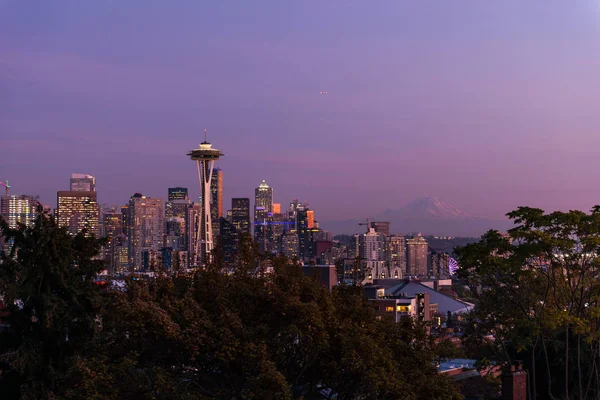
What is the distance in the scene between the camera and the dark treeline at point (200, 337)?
77.5 feet

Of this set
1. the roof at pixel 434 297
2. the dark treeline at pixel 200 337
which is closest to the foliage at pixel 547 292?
the dark treeline at pixel 200 337

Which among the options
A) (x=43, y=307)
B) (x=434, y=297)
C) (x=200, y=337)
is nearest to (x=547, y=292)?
(x=200, y=337)

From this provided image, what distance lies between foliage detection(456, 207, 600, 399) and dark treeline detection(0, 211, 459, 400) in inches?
328

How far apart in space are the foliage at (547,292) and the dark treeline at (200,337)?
8341 millimetres

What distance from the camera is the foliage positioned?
34.6 metres

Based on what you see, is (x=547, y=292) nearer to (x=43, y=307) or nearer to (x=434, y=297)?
(x=43, y=307)

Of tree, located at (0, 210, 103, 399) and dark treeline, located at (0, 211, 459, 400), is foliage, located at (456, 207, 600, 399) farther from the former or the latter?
tree, located at (0, 210, 103, 399)

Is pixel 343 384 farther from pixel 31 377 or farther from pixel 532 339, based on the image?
pixel 532 339

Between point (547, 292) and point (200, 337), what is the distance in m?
17.7

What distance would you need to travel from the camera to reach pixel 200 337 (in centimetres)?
2384

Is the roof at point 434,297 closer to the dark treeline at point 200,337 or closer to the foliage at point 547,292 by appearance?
the foliage at point 547,292

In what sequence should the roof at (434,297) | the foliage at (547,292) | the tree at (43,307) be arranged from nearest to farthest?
the tree at (43,307) → the foliage at (547,292) → the roof at (434,297)

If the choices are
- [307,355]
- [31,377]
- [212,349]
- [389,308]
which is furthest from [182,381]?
[389,308]

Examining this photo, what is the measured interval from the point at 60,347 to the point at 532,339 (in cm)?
1861
